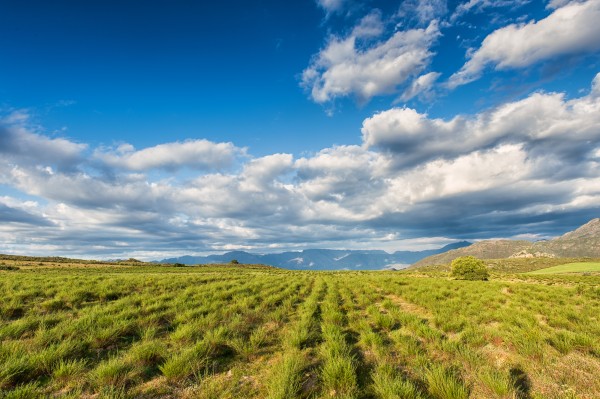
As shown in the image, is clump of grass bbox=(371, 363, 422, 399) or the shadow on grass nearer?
clump of grass bbox=(371, 363, 422, 399)

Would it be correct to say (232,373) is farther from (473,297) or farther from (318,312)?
(473,297)

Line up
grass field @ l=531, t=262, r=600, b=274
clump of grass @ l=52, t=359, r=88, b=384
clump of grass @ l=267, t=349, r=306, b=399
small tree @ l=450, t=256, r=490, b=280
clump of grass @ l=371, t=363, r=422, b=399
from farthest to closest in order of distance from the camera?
grass field @ l=531, t=262, r=600, b=274
small tree @ l=450, t=256, r=490, b=280
clump of grass @ l=52, t=359, r=88, b=384
clump of grass @ l=267, t=349, r=306, b=399
clump of grass @ l=371, t=363, r=422, b=399

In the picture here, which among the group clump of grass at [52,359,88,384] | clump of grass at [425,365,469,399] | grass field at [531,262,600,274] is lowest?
grass field at [531,262,600,274]

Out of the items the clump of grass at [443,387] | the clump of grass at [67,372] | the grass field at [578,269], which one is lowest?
the grass field at [578,269]

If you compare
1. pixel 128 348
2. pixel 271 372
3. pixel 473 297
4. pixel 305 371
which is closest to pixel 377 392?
pixel 305 371

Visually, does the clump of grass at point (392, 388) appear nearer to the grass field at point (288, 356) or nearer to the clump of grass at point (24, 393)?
the grass field at point (288, 356)

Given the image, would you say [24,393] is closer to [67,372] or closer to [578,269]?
[67,372]

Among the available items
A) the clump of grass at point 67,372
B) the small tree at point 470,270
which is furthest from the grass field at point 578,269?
the clump of grass at point 67,372

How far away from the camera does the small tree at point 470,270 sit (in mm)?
42531

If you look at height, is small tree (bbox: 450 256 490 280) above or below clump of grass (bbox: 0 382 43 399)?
below

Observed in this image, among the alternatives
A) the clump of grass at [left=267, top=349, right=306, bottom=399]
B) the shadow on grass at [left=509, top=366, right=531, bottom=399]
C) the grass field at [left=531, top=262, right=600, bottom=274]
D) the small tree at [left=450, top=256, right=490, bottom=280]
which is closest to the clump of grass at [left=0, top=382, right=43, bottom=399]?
the clump of grass at [left=267, top=349, right=306, bottom=399]

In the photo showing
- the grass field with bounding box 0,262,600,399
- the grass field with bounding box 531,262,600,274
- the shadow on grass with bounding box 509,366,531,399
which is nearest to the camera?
the shadow on grass with bounding box 509,366,531,399

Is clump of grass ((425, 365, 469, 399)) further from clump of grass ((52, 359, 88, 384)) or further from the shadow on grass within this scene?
clump of grass ((52, 359, 88, 384))

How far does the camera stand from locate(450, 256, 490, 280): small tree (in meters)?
42.5
